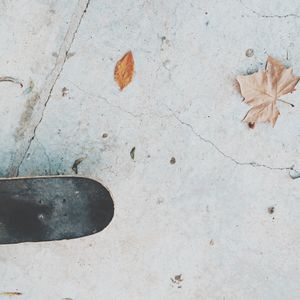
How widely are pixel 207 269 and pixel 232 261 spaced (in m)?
0.12

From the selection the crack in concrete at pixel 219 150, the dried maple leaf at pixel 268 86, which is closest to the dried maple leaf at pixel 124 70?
the crack in concrete at pixel 219 150

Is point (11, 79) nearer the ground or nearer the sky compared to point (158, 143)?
nearer the sky

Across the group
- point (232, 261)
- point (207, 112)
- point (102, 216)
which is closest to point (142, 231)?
point (102, 216)

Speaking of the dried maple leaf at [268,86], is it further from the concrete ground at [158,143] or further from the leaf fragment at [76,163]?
the leaf fragment at [76,163]

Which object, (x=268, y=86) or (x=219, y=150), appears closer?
(x=268, y=86)

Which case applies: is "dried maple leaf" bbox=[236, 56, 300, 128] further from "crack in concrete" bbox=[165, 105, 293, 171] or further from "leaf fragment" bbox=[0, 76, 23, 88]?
"leaf fragment" bbox=[0, 76, 23, 88]

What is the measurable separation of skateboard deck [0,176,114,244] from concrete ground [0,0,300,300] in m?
0.16

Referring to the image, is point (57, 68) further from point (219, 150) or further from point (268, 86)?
point (268, 86)

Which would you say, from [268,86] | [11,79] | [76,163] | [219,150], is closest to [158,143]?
[219,150]

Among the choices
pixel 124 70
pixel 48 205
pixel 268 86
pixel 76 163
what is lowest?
pixel 48 205

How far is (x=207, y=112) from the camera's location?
263 cm

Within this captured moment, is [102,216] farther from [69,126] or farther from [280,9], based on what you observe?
[280,9]

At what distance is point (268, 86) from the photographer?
2523mm

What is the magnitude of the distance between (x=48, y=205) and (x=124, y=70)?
683 mm
